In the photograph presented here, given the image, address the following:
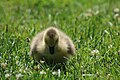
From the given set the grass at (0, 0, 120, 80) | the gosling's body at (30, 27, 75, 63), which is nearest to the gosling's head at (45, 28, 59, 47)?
the gosling's body at (30, 27, 75, 63)

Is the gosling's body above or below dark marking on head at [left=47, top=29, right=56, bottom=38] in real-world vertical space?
below

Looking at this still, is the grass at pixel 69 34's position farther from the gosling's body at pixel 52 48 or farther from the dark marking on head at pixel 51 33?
the dark marking on head at pixel 51 33

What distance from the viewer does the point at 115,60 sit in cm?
527

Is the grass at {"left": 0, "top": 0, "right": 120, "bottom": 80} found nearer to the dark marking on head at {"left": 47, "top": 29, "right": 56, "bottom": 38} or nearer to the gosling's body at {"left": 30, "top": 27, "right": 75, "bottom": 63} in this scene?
the gosling's body at {"left": 30, "top": 27, "right": 75, "bottom": 63}

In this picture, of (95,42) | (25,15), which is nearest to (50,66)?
(95,42)

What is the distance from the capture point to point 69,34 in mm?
6445

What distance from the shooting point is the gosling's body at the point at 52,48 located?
15.9 feet

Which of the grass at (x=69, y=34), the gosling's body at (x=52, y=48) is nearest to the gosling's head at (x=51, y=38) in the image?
the gosling's body at (x=52, y=48)

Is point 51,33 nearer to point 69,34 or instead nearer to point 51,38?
point 51,38

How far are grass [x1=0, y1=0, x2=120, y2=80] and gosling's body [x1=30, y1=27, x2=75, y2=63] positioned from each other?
12 centimetres

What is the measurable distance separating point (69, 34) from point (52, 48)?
1585 millimetres

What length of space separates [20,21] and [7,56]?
7.02ft

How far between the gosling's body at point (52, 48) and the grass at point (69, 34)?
0.12 meters

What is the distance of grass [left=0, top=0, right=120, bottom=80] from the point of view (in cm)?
484
